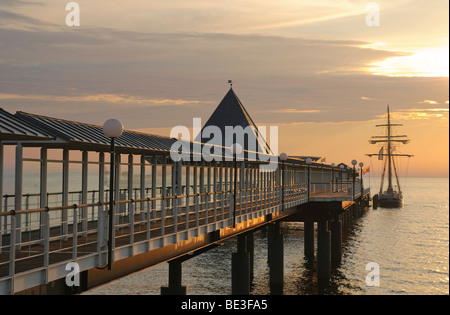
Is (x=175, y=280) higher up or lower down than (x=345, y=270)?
higher up

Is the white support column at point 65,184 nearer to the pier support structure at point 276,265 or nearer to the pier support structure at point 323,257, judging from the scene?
the pier support structure at point 276,265

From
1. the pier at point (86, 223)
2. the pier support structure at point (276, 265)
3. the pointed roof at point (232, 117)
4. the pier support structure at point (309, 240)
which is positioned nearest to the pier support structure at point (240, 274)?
the pier at point (86, 223)

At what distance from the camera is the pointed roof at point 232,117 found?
89.1m

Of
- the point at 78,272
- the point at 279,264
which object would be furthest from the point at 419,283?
the point at 78,272

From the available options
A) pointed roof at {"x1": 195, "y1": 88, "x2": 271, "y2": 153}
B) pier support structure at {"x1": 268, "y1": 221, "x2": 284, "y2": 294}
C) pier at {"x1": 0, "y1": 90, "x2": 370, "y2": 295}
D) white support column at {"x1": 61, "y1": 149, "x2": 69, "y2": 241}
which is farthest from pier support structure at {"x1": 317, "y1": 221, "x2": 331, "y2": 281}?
pointed roof at {"x1": 195, "y1": 88, "x2": 271, "y2": 153}

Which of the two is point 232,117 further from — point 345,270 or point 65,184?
point 65,184

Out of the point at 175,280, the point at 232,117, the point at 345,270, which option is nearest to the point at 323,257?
the point at 345,270

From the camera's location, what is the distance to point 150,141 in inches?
837

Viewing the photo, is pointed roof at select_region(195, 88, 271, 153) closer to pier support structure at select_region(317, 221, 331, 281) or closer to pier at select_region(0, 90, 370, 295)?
pier support structure at select_region(317, 221, 331, 281)

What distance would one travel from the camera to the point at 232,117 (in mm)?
89812

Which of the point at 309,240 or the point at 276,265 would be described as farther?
the point at 309,240

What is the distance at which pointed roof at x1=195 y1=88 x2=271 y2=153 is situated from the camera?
89.1 meters
